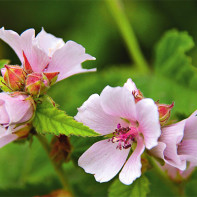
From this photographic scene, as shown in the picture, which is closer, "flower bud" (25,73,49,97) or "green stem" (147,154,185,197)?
"flower bud" (25,73,49,97)

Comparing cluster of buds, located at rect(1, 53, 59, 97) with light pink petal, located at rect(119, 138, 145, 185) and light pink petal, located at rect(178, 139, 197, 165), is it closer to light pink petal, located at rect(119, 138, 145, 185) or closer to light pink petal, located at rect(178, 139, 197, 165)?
light pink petal, located at rect(119, 138, 145, 185)

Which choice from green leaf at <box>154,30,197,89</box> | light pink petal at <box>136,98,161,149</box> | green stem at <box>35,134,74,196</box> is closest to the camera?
light pink petal at <box>136,98,161,149</box>

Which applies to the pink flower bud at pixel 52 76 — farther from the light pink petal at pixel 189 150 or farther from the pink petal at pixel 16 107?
the light pink petal at pixel 189 150

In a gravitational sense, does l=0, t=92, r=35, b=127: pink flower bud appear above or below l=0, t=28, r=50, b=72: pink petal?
below

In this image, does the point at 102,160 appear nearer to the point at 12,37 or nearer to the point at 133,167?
the point at 133,167

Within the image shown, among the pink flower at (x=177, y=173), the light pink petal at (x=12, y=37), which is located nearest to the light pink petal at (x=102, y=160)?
the pink flower at (x=177, y=173)

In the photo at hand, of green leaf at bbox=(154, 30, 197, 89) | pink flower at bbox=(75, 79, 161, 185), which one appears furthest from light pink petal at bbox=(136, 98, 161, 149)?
green leaf at bbox=(154, 30, 197, 89)

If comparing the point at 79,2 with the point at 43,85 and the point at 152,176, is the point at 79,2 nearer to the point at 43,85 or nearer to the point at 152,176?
the point at 152,176
